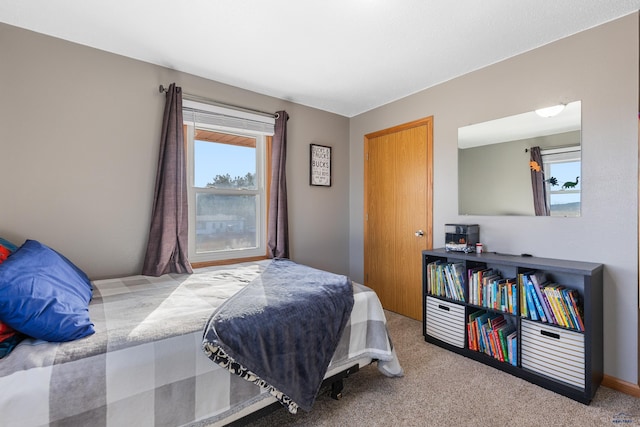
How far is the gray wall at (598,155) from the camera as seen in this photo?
1.92m

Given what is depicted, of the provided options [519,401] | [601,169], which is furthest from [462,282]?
[601,169]

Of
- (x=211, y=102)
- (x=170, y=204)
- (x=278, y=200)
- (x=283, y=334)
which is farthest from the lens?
(x=278, y=200)

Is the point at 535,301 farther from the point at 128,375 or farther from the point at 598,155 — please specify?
the point at 128,375

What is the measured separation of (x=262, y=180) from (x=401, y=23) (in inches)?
77.0

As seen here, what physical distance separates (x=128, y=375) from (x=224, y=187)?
2083 mm

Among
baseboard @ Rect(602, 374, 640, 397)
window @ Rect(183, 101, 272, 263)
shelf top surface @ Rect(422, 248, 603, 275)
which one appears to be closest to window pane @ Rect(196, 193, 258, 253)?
window @ Rect(183, 101, 272, 263)

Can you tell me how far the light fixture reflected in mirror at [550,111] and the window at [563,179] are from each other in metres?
0.27

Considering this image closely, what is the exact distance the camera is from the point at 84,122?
89.5 inches

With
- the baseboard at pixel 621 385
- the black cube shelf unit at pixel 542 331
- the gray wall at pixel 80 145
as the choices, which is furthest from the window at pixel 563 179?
the gray wall at pixel 80 145

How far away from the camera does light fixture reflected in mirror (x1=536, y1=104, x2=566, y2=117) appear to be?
7.22 ft

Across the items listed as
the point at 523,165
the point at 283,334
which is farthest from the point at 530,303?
the point at 283,334

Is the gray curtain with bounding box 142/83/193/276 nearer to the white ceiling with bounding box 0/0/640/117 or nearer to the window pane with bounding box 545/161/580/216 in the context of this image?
the white ceiling with bounding box 0/0/640/117

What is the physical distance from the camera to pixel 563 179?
218cm

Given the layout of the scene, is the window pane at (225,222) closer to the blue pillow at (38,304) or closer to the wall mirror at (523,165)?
the blue pillow at (38,304)
